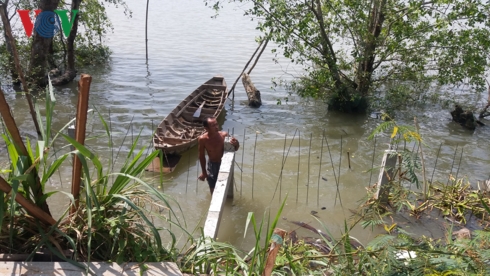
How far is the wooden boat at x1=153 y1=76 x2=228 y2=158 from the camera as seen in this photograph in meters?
7.48

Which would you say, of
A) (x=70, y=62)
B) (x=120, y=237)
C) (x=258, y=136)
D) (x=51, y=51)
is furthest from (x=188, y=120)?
(x=51, y=51)

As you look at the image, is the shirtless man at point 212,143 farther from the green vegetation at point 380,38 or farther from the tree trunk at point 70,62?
the tree trunk at point 70,62

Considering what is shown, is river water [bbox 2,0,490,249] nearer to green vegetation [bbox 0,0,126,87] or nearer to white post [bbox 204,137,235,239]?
white post [bbox 204,137,235,239]

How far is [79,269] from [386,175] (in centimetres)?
404

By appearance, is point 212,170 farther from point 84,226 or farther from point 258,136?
point 258,136

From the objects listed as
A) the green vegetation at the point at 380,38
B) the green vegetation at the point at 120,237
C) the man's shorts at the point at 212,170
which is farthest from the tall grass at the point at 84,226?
the green vegetation at the point at 380,38

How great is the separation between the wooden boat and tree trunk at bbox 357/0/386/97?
12.1ft

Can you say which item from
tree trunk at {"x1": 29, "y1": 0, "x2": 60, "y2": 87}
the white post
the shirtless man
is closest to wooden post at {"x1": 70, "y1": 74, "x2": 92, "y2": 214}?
the white post

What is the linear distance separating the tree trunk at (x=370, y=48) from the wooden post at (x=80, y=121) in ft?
26.3

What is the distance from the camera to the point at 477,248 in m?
2.46

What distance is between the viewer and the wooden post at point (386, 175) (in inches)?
200

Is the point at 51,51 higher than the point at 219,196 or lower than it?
higher

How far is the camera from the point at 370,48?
961 cm

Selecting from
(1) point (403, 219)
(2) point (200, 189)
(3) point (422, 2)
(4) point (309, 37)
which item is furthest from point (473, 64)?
(2) point (200, 189)
